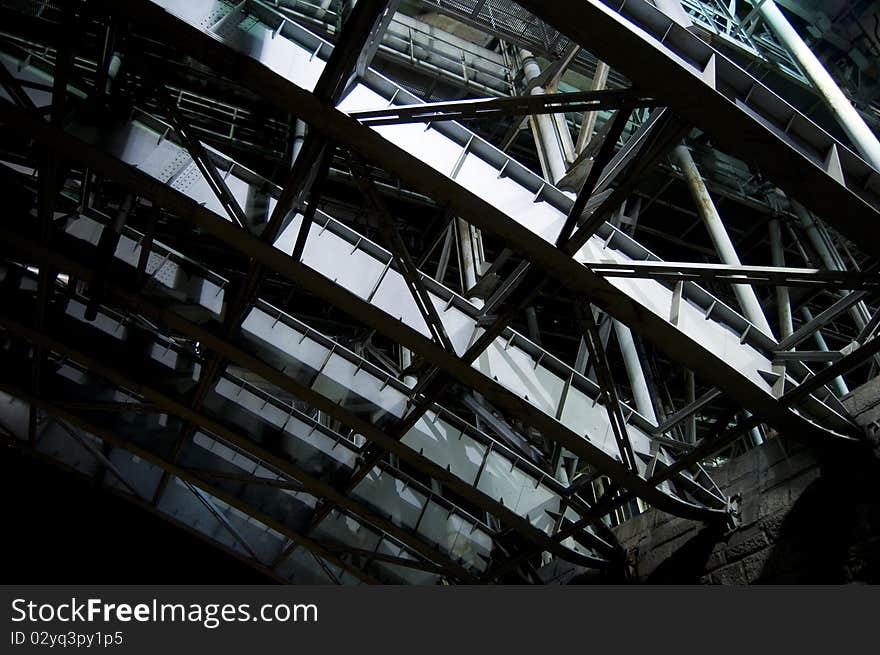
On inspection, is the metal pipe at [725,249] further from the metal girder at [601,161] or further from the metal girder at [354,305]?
the metal girder at [601,161]

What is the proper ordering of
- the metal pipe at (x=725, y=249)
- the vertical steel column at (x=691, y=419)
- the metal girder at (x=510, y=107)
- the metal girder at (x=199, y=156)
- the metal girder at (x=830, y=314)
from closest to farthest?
the metal girder at (x=510, y=107)
the metal girder at (x=199, y=156)
the metal girder at (x=830, y=314)
the metal pipe at (x=725, y=249)
the vertical steel column at (x=691, y=419)

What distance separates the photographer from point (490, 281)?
29.8ft

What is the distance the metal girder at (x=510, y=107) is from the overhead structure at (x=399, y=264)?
0.03 m

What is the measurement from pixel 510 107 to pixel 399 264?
7.76 ft

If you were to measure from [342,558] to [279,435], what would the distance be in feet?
12.7

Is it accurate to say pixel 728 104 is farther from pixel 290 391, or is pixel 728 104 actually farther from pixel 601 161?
pixel 290 391

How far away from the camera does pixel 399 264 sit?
732 centimetres

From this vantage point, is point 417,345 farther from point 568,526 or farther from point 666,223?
point 666,223

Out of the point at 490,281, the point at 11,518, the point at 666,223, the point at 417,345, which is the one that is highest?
the point at 666,223

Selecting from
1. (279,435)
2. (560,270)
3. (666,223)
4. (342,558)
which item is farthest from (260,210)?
(666,223)

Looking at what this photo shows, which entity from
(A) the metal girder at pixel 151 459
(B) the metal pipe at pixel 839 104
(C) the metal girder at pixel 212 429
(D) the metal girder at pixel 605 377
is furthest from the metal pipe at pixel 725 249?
(A) the metal girder at pixel 151 459

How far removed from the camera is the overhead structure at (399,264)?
19.1 feet

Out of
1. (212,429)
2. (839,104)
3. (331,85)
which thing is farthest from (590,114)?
(212,429)

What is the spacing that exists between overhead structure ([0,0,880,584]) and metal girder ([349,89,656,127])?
3 centimetres
